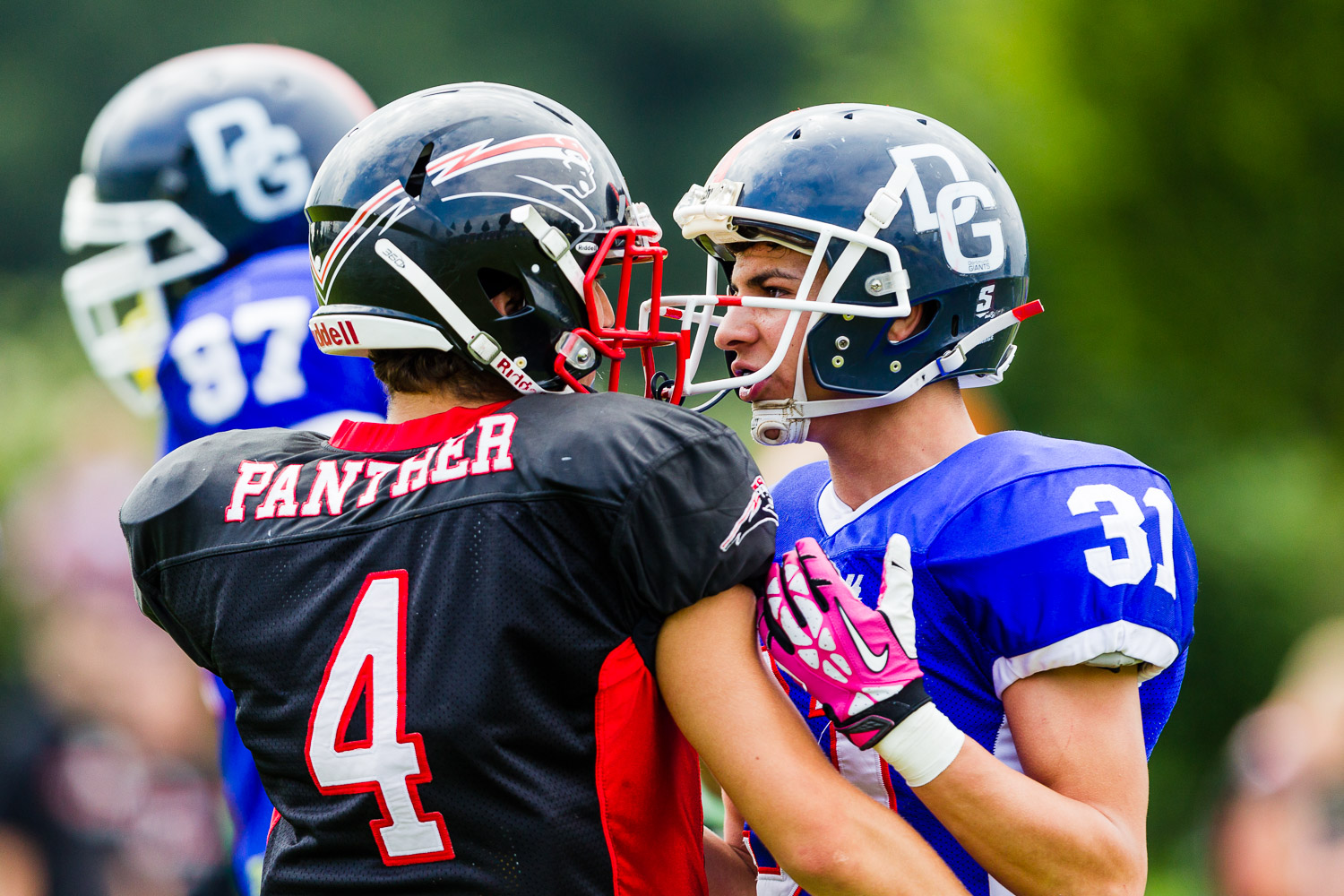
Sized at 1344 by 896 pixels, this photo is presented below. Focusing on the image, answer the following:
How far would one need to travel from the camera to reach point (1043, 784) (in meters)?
2.24

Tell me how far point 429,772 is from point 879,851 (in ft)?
2.12

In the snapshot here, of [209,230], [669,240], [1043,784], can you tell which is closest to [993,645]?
[1043,784]

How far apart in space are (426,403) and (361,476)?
212 mm

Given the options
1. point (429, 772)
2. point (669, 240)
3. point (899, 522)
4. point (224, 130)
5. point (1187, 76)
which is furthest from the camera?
point (669, 240)

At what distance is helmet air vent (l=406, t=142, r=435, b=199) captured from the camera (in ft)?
7.22

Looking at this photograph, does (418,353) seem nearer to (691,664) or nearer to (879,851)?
(691,664)

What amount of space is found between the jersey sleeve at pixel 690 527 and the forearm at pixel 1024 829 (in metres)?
0.47

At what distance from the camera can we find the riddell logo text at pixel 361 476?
1.97 meters

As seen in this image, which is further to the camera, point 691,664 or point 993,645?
point 993,645

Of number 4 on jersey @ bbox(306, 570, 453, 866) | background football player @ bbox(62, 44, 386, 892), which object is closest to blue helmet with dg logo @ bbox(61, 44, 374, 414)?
background football player @ bbox(62, 44, 386, 892)

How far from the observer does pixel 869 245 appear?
2.62 m

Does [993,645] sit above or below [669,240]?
above

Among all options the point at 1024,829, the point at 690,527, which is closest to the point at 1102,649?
the point at 1024,829

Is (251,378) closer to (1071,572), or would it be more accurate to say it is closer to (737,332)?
(737,332)
